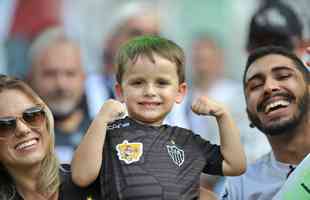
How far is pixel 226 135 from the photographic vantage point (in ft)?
10.6

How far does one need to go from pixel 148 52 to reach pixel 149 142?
37 centimetres

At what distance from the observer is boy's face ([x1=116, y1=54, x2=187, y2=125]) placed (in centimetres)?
317

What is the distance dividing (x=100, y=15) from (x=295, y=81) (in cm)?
369

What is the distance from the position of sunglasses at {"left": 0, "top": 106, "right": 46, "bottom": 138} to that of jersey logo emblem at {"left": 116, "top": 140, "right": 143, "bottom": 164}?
0.33 meters

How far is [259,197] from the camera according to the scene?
3.77 meters

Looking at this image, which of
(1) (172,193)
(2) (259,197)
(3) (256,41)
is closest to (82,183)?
(1) (172,193)

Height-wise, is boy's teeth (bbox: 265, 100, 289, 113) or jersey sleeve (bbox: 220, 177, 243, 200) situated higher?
boy's teeth (bbox: 265, 100, 289, 113)

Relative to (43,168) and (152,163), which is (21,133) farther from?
(152,163)

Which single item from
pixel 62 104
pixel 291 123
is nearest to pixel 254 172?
pixel 291 123

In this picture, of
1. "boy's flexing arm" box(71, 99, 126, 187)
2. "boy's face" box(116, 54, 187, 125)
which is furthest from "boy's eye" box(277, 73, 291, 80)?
"boy's flexing arm" box(71, 99, 126, 187)

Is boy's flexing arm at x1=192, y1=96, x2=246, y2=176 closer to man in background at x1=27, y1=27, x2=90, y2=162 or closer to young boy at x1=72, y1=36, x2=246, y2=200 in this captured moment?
young boy at x1=72, y1=36, x2=246, y2=200

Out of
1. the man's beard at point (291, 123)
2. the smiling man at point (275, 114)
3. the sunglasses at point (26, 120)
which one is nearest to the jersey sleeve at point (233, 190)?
the smiling man at point (275, 114)

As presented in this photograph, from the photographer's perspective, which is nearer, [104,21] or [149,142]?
[149,142]

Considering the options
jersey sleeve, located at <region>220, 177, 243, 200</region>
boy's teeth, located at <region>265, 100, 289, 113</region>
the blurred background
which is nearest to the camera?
boy's teeth, located at <region>265, 100, 289, 113</region>
